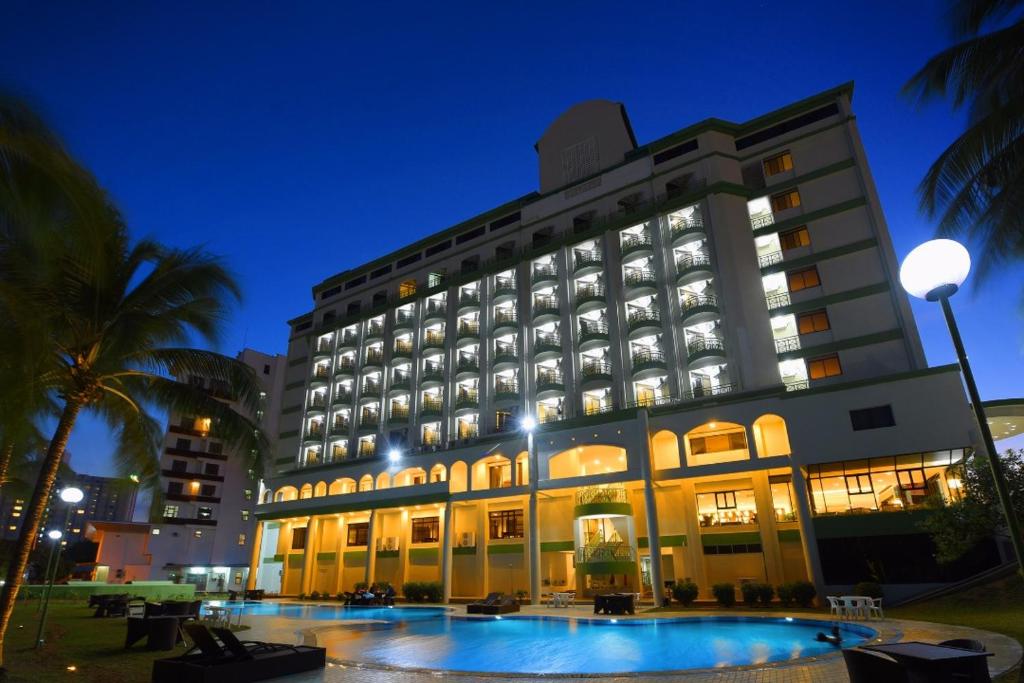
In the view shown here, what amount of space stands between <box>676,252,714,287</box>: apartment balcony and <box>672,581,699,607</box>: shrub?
1771 centimetres

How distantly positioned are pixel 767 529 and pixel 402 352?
3106 cm

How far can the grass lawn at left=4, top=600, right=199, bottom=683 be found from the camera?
32.8 ft

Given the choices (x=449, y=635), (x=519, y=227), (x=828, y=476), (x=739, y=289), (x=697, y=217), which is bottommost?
(x=449, y=635)

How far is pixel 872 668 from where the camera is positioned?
22.1 ft

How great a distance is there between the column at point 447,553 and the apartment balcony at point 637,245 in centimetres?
2050

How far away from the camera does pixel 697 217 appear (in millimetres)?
37406

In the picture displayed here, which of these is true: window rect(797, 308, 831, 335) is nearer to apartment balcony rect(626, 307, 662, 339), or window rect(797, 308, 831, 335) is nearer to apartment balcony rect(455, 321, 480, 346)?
apartment balcony rect(626, 307, 662, 339)

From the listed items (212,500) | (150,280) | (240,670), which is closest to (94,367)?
(150,280)

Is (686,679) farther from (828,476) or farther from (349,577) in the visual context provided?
(349,577)

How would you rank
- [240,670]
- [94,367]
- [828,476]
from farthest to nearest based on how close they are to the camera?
[828,476] → [94,367] → [240,670]

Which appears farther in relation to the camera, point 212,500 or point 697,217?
point 212,500

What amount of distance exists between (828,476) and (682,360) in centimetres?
1016

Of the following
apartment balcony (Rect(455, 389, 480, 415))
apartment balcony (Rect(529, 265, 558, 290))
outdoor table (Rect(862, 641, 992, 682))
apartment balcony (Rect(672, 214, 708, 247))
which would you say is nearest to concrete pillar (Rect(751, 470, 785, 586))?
apartment balcony (Rect(672, 214, 708, 247))

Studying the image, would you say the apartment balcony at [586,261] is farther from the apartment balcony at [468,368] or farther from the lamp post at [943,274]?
the lamp post at [943,274]
